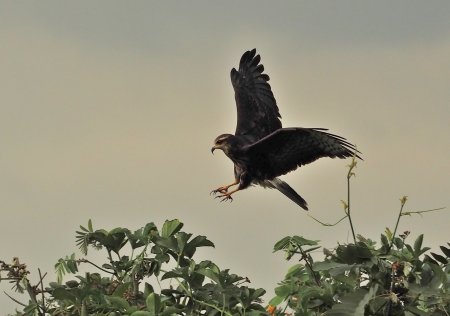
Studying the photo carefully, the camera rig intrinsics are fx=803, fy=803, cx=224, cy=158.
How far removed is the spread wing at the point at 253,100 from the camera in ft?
45.8

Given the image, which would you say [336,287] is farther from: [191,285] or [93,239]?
[93,239]

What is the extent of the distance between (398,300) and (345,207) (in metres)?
0.54

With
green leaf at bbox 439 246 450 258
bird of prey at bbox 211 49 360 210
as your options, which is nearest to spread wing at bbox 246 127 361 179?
bird of prey at bbox 211 49 360 210

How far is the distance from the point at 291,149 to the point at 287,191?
68.3 inches

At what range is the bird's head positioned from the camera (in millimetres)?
12852

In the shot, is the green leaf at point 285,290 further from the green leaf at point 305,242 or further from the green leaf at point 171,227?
the green leaf at point 171,227

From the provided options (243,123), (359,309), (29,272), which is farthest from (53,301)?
(243,123)

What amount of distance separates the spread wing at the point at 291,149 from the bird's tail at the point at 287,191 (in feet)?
2.72

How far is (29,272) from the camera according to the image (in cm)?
477

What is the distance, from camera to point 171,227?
4.81 m

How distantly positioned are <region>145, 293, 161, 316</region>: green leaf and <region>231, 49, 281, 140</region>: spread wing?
974cm

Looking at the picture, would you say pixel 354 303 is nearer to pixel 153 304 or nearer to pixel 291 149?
pixel 153 304

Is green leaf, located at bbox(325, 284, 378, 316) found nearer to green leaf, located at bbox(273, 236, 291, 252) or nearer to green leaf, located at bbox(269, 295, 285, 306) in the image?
green leaf, located at bbox(269, 295, 285, 306)

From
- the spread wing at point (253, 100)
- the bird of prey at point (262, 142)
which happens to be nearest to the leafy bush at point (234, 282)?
the bird of prey at point (262, 142)
